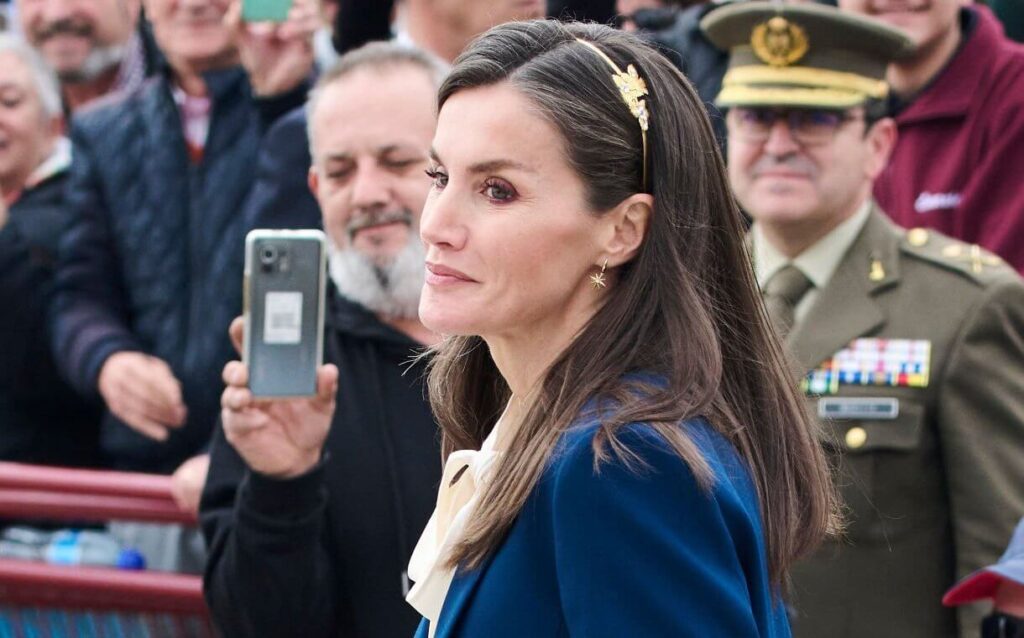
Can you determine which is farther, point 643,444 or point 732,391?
point 732,391

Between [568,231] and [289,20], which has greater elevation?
[568,231]

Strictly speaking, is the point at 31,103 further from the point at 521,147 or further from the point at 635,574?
the point at 635,574

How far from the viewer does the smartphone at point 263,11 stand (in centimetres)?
492

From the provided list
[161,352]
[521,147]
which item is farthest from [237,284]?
[521,147]

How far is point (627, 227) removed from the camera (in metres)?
2.27

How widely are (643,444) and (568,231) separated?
0.35 m

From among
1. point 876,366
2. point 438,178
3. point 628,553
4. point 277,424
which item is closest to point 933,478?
point 876,366

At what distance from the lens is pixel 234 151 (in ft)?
15.9

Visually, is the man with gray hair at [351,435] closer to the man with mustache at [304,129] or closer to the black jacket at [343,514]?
the black jacket at [343,514]

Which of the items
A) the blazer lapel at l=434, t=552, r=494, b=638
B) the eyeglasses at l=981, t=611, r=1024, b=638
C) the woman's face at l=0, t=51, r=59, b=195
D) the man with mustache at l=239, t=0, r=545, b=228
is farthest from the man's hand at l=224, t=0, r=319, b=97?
the blazer lapel at l=434, t=552, r=494, b=638

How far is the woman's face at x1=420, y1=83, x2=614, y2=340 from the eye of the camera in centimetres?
221

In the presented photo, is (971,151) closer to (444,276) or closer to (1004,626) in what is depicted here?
(1004,626)

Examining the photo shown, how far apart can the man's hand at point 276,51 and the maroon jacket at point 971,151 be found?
1790 millimetres

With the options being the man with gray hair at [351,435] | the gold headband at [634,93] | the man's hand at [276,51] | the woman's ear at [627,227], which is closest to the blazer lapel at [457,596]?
the woman's ear at [627,227]
